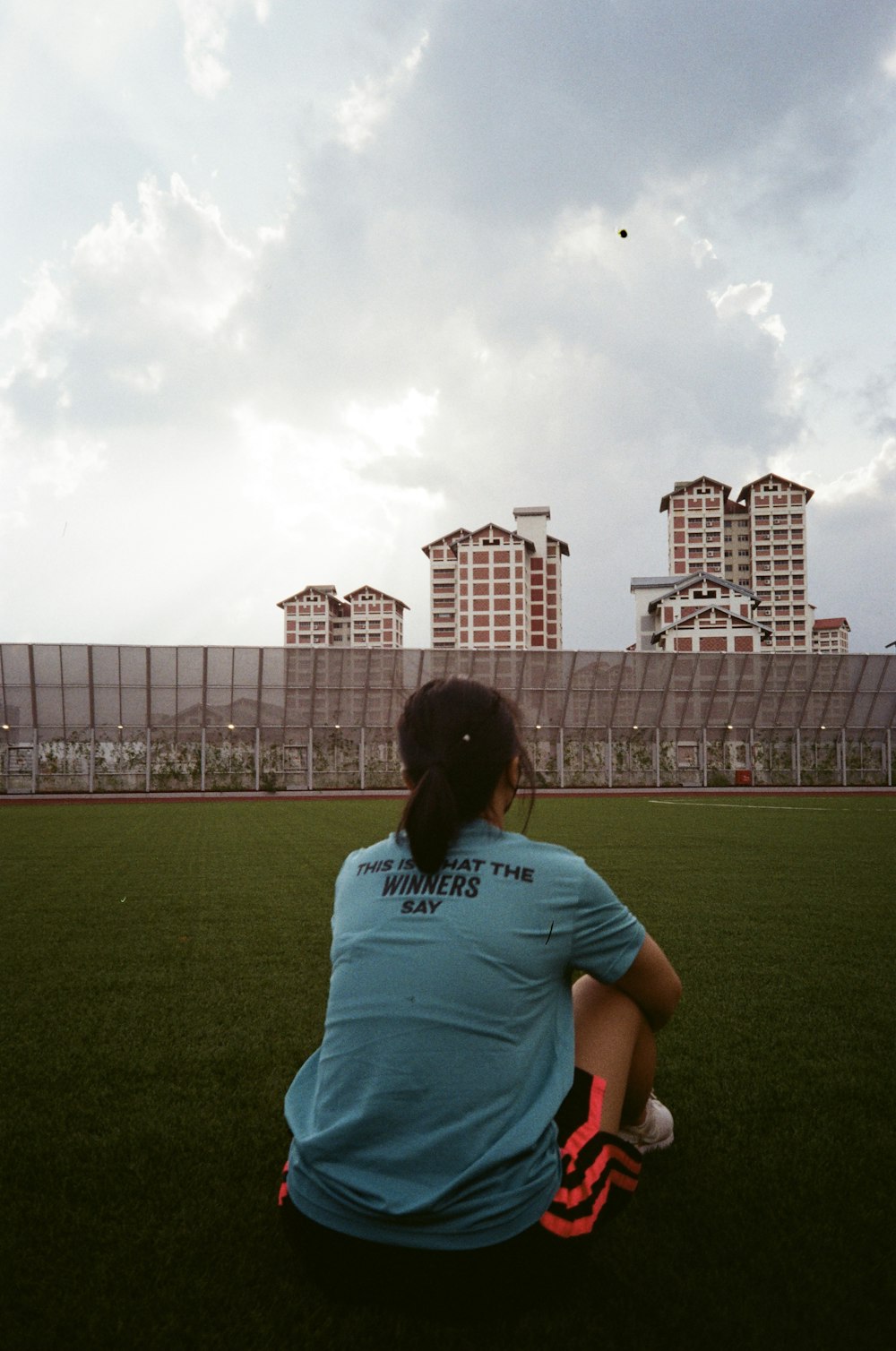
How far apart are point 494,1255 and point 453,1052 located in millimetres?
341

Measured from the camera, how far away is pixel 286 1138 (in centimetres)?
272

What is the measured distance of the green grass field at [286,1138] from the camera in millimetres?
1836

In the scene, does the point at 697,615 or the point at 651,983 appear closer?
the point at 651,983

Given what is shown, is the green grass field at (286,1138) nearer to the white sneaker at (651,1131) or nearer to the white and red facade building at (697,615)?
the white sneaker at (651,1131)

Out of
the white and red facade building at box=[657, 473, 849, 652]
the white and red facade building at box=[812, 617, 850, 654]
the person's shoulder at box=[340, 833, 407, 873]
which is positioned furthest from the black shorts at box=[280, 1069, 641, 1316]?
the white and red facade building at box=[812, 617, 850, 654]

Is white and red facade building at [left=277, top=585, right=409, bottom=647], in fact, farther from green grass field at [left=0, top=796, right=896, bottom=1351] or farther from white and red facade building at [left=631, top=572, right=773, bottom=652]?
green grass field at [left=0, top=796, right=896, bottom=1351]

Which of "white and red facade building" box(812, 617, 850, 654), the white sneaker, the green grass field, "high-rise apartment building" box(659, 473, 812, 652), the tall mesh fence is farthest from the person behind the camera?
"white and red facade building" box(812, 617, 850, 654)

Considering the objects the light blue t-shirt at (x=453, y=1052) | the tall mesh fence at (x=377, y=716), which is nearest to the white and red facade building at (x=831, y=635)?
the tall mesh fence at (x=377, y=716)

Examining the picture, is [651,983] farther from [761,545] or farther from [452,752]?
[761,545]

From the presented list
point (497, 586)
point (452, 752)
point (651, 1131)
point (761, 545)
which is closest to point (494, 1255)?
point (452, 752)

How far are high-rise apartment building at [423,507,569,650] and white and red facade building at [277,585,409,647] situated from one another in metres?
24.3

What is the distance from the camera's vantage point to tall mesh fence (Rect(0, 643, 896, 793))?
111 feet

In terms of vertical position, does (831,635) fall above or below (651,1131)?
above

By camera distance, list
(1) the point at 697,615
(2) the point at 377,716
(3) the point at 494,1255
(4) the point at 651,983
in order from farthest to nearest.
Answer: (1) the point at 697,615
(2) the point at 377,716
(4) the point at 651,983
(3) the point at 494,1255
